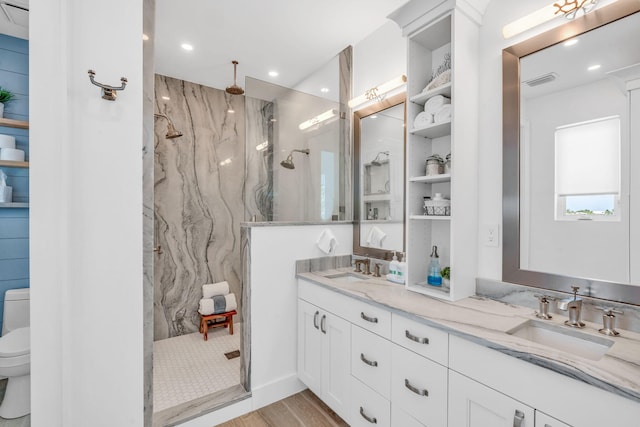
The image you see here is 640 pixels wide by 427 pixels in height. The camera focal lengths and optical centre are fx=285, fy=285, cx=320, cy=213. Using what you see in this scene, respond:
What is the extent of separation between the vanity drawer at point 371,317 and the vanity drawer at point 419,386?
0.30 feet

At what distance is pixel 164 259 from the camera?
3.02 metres

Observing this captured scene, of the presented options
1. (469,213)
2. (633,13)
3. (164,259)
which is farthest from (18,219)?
(633,13)

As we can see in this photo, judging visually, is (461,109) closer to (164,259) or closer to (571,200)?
(571,200)

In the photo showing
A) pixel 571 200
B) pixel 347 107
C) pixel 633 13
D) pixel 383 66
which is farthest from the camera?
pixel 347 107

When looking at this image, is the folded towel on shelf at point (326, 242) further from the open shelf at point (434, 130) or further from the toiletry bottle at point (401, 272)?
the open shelf at point (434, 130)

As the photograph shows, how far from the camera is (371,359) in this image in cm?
148

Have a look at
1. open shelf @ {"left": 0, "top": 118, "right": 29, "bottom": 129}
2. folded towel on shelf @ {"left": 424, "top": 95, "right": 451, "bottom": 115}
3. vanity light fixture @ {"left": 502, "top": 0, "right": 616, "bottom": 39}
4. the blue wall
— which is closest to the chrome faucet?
folded towel on shelf @ {"left": 424, "top": 95, "right": 451, "bottom": 115}

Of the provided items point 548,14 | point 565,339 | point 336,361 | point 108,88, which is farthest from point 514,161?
point 108,88

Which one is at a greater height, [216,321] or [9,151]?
[9,151]

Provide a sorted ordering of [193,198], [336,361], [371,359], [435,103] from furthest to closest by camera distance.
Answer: [193,198], [336,361], [435,103], [371,359]

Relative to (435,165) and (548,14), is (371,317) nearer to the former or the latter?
(435,165)

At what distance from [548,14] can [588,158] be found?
685 mm

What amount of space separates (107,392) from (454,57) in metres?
2.38

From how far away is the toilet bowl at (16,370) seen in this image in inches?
57.9
